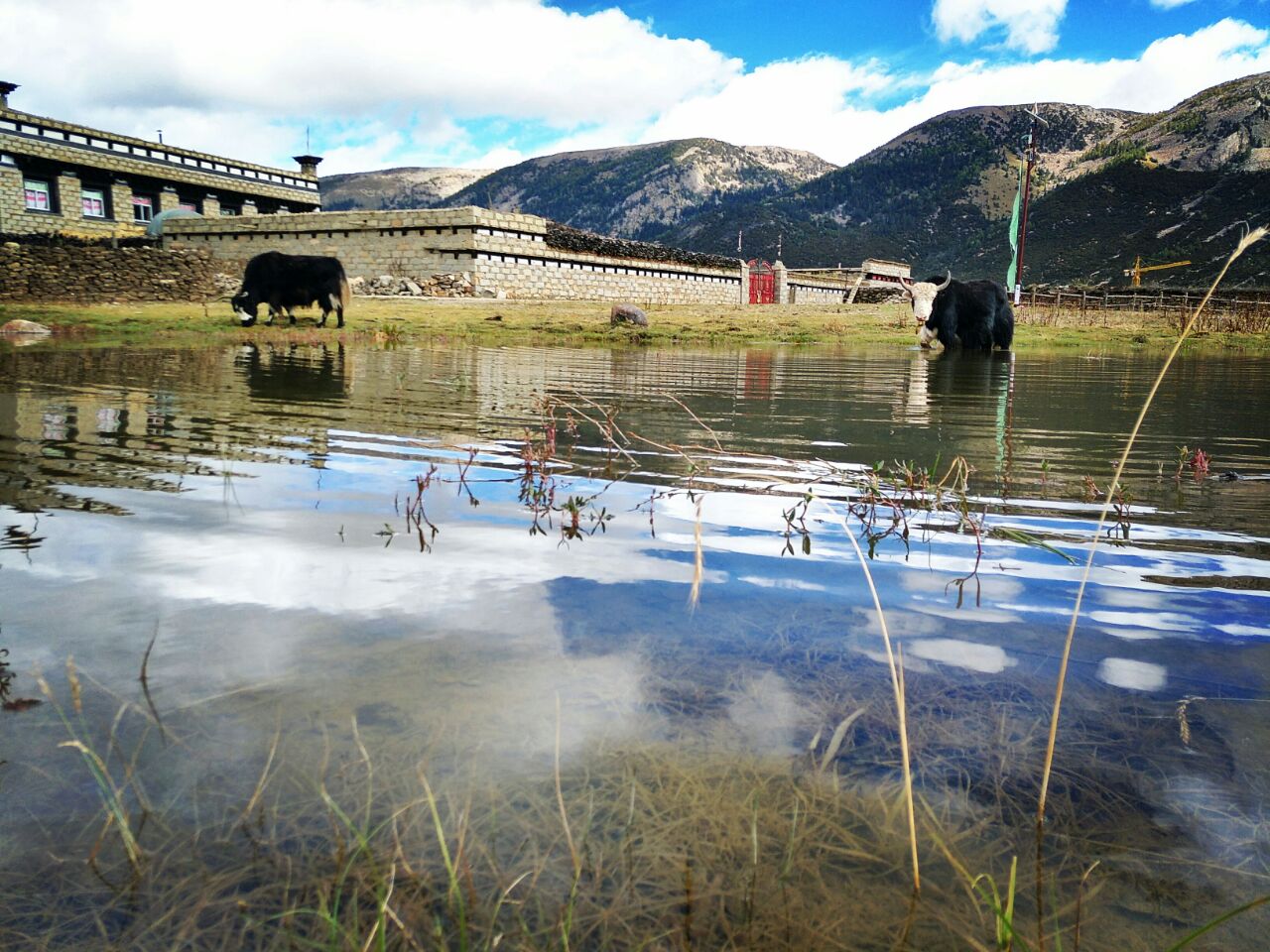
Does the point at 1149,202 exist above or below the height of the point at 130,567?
above

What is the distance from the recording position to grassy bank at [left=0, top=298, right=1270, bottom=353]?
16672 mm

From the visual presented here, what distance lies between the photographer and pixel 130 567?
2674 millimetres

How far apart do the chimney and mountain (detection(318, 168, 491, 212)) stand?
12265cm

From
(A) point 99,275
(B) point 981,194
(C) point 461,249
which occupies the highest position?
(B) point 981,194

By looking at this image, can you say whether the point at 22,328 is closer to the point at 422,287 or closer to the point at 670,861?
the point at 422,287

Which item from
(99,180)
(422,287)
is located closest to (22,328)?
(422,287)

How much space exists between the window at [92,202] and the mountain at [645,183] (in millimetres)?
92758

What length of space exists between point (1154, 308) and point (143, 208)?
43843 millimetres

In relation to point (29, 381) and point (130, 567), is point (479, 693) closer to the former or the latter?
point (130, 567)

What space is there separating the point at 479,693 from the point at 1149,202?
9370 centimetres

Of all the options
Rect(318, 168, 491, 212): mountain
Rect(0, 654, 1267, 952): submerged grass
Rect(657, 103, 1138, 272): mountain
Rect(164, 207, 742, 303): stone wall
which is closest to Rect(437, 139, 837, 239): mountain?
Rect(318, 168, 491, 212): mountain

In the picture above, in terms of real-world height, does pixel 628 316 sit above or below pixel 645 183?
below

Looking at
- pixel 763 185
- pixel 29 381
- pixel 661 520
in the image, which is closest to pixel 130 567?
pixel 661 520

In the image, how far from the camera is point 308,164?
46.8 metres
